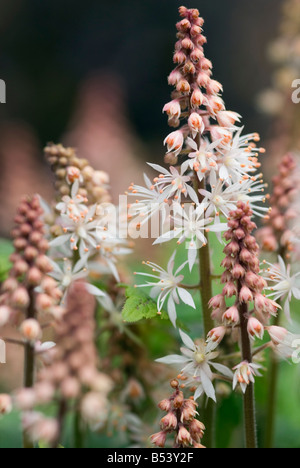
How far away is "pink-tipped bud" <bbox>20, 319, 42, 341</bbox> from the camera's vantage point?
3.21 ft

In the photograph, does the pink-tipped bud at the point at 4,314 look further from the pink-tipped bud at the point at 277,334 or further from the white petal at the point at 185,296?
the pink-tipped bud at the point at 277,334

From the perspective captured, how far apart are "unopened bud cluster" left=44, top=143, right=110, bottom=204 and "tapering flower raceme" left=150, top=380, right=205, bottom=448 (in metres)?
0.51

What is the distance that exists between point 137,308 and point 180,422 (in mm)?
234

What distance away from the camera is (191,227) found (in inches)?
47.9

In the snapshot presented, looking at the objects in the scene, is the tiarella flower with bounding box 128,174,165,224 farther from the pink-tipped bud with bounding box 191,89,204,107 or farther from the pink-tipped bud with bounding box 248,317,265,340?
the pink-tipped bud with bounding box 248,317,265,340

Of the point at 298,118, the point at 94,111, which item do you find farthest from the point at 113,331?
the point at 94,111

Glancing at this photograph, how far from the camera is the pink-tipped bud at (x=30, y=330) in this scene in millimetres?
979

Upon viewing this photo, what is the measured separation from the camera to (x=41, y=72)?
4.62 metres

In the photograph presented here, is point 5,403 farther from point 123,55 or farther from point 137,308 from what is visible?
point 123,55

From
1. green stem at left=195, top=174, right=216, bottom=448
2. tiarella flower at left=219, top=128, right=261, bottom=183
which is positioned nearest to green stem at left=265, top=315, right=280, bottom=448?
green stem at left=195, top=174, right=216, bottom=448

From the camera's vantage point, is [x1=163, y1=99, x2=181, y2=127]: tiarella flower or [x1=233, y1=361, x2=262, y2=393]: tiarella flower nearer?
[x1=233, y1=361, x2=262, y2=393]: tiarella flower

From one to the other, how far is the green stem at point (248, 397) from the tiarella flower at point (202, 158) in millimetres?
Answer: 264

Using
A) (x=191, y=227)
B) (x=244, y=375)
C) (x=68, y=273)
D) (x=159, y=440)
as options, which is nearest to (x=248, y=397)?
(x=244, y=375)
